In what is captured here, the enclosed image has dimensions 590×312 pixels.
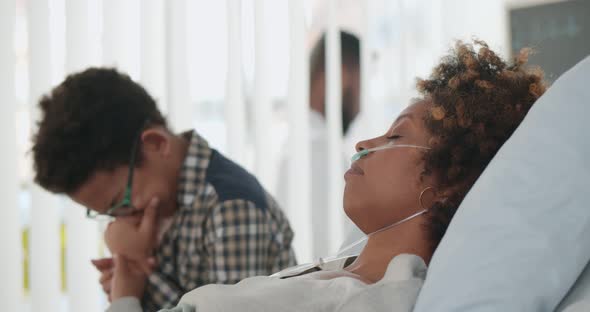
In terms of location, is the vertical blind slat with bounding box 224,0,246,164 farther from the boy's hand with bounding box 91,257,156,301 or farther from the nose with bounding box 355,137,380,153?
the nose with bounding box 355,137,380,153

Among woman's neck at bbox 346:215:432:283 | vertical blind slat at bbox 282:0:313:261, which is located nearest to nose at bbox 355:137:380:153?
woman's neck at bbox 346:215:432:283

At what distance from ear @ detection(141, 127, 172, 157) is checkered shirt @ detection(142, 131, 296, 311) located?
0.05m

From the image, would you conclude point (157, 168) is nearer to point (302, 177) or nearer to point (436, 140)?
point (436, 140)

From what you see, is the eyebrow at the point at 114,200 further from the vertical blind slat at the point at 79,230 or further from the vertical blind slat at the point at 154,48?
the vertical blind slat at the point at 154,48

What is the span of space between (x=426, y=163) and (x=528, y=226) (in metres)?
0.27

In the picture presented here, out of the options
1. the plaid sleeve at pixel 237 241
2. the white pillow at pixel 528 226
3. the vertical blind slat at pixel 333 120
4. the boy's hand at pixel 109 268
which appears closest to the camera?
the white pillow at pixel 528 226

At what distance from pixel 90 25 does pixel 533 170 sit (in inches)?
67.9

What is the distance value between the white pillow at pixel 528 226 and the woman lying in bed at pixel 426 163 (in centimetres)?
13

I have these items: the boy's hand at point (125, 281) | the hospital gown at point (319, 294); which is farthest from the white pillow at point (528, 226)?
the boy's hand at point (125, 281)

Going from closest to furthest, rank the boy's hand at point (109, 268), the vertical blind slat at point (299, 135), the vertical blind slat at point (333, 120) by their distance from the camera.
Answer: the boy's hand at point (109, 268), the vertical blind slat at point (299, 135), the vertical blind slat at point (333, 120)

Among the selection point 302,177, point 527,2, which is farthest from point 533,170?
point 527,2

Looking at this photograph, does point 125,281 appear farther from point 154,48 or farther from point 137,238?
point 154,48

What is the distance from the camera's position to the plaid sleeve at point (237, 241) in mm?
1314

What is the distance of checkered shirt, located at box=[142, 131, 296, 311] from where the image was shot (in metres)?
1.32
